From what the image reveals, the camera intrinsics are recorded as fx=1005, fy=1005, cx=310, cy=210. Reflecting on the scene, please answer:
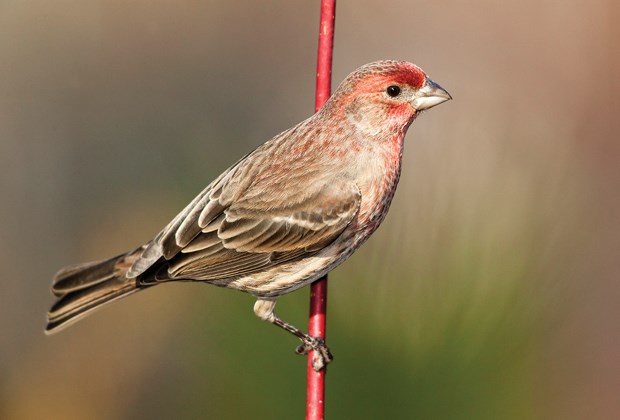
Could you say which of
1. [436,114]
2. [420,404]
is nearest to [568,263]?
[420,404]

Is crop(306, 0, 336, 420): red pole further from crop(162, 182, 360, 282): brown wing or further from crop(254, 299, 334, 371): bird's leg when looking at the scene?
crop(162, 182, 360, 282): brown wing

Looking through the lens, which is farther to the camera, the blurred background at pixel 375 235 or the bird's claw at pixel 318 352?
the blurred background at pixel 375 235

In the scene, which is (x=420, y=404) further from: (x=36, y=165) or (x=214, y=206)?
(x=36, y=165)

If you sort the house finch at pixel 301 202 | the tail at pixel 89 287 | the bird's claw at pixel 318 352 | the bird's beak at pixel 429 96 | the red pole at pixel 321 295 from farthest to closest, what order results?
the tail at pixel 89 287
the house finch at pixel 301 202
the bird's beak at pixel 429 96
the bird's claw at pixel 318 352
the red pole at pixel 321 295

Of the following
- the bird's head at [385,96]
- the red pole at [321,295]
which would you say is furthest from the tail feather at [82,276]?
the bird's head at [385,96]

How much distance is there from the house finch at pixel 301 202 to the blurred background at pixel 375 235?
176 mm

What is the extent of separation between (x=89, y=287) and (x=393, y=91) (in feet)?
5.10

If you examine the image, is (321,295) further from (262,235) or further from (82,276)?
(82,276)

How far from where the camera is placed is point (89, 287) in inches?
168

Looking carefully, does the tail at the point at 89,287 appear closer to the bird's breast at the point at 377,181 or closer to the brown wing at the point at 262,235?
the brown wing at the point at 262,235

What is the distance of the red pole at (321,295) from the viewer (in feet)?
10.8

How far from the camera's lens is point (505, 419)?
3.91 meters

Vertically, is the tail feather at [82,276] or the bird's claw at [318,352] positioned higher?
the tail feather at [82,276]

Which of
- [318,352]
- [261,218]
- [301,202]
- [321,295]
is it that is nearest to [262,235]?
[261,218]
